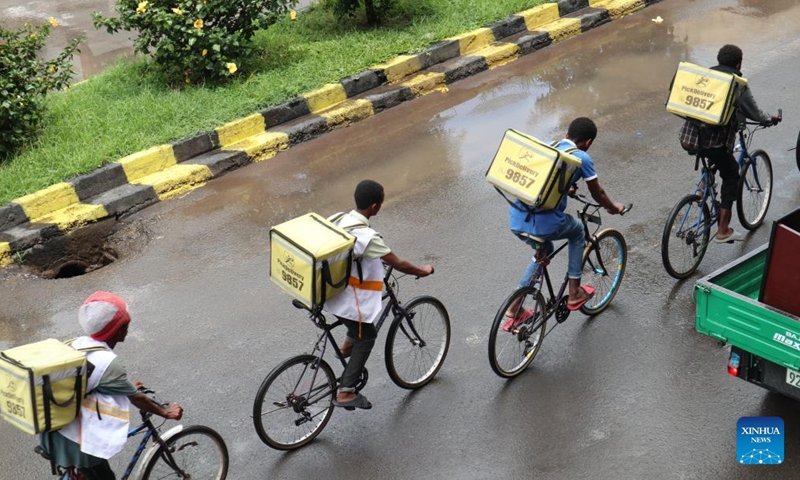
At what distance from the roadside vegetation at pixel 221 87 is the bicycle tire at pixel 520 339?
4.41 metres

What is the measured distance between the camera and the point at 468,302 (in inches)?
259

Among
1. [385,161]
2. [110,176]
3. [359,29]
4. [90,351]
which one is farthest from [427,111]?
[90,351]

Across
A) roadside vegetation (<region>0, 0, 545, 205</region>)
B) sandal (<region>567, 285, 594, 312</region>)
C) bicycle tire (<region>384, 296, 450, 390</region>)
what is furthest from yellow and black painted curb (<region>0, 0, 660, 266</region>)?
sandal (<region>567, 285, 594, 312</region>)

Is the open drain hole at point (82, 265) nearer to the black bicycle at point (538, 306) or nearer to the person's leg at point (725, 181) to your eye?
the black bicycle at point (538, 306)

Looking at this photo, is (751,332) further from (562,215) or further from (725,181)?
(725,181)

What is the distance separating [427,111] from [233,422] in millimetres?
5109

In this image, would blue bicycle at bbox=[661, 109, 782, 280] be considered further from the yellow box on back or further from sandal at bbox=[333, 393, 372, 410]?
the yellow box on back

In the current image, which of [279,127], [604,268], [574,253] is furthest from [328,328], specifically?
[279,127]

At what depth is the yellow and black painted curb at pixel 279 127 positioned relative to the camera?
7.91m

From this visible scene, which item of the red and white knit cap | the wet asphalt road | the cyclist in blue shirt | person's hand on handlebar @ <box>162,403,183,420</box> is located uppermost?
the red and white knit cap

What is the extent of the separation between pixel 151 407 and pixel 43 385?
2.02 feet

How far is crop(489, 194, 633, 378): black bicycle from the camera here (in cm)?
569

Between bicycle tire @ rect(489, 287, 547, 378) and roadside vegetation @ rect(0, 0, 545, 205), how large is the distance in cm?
441

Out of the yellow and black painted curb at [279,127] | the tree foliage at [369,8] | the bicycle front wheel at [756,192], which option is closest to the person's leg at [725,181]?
the bicycle front wheel at [756,192]
